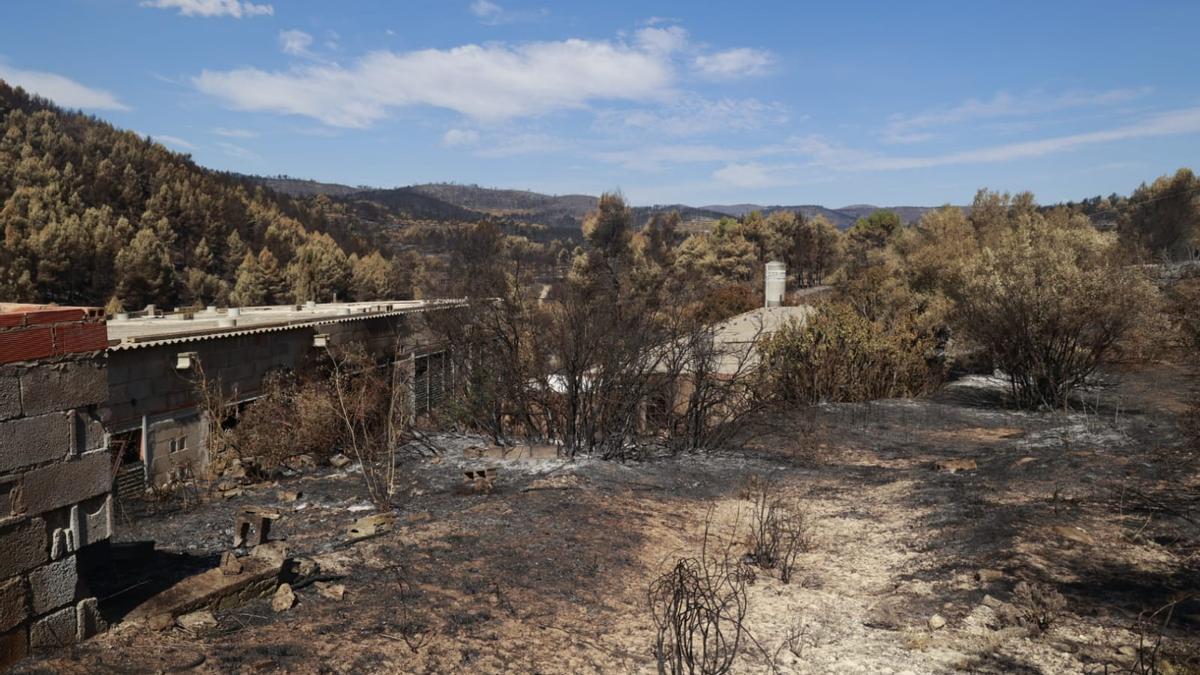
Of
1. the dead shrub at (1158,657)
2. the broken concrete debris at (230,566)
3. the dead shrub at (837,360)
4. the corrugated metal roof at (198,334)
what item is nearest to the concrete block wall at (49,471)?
the broken concrete debris at (230,566)

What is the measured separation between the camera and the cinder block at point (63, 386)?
11.3ft

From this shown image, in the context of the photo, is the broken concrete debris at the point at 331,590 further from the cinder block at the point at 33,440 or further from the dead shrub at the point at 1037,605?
the dead shrub at the point at 1037,605

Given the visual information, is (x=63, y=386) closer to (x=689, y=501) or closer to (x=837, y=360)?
(x=689, y=501)

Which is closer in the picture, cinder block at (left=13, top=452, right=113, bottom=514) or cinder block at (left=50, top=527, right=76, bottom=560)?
cinder block at (left=13, top=452, right=113, bottom=514)

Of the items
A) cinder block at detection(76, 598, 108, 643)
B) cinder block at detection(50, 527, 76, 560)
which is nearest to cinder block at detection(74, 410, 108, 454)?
cinder block at detection(50, 527, 76, 560)

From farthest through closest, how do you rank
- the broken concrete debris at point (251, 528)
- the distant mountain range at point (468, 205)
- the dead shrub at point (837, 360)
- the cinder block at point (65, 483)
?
the distant mountain range at point (468, 205) < the dead shrub at point (837, 360) < the broken concrete debris at point (251, 528) < the cinder block at point (65, 483)

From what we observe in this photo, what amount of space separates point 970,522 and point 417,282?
5488 cm

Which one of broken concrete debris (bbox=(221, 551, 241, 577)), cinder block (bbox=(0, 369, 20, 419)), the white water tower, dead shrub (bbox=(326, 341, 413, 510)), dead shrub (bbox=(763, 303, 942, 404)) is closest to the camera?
cinder block (bbox=(0, 369, 20, 419))

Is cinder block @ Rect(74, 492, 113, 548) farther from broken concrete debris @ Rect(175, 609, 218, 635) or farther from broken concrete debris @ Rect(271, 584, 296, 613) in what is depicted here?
broken concrete debris @ Rect(271, 584, 296, 613)

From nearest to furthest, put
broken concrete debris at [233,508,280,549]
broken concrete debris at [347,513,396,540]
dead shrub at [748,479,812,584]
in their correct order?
broken concrete debris at [233,508,280,549], dead shrub at [748,479,812,584], broken concrete debris at [347,513,396,540]

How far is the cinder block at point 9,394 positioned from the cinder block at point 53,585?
2.46ft

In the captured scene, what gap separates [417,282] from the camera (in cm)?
5838

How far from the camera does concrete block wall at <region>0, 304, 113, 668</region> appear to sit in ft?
11.0

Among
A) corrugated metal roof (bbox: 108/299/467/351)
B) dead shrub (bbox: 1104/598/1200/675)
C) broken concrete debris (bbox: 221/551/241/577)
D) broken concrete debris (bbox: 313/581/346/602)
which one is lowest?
broken concrete debris (bbox: 313/581/346/602)
